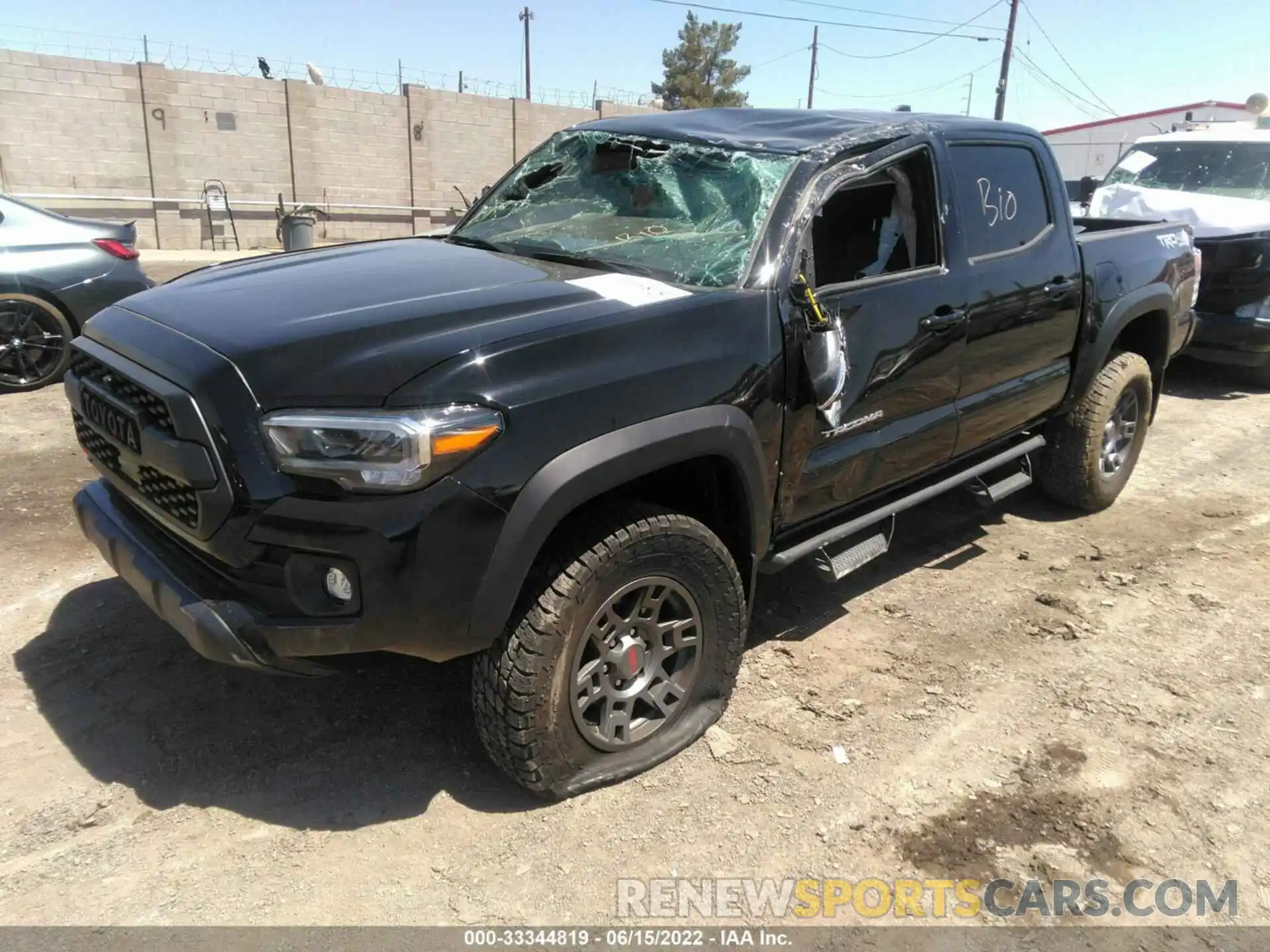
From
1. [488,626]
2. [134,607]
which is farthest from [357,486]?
[134,607]

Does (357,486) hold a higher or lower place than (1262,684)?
higher

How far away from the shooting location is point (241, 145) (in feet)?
70.8

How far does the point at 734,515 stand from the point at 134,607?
2.45 meters

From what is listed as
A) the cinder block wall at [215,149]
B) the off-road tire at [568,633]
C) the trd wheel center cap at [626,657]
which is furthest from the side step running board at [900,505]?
the cinder block wall at [215,149]

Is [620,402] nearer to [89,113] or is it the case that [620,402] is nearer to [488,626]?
[488,626]

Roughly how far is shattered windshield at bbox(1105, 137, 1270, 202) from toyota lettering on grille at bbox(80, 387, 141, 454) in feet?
30.3

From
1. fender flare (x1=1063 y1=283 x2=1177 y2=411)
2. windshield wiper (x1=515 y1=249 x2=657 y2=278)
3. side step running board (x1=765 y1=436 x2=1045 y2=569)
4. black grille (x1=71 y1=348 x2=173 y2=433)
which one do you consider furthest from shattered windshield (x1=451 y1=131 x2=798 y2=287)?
fender flare (x1=1063 y1=283 x2=1177 y2=411)

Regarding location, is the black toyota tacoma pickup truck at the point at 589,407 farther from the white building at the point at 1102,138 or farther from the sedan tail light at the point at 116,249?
the white building at the point at 1102,138

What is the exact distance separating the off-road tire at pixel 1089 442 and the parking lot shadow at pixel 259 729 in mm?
3354

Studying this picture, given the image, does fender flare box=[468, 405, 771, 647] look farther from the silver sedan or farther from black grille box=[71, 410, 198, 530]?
the silver sedan

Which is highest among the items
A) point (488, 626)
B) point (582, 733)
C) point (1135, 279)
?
point (1135, 279)

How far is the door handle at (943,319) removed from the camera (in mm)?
3547

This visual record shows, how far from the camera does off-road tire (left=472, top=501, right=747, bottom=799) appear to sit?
257 cm

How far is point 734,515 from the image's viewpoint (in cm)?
307
